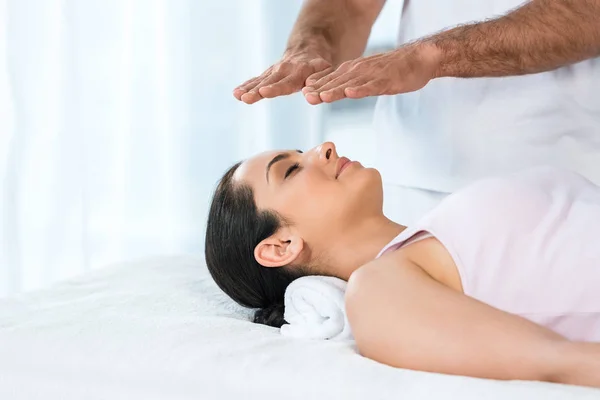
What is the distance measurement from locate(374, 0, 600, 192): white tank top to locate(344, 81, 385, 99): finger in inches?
18.3

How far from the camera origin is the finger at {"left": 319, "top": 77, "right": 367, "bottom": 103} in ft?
5.19

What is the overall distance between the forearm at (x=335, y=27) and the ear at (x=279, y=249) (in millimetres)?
667

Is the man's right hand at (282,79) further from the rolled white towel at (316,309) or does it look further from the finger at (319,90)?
the rolled white towel at (316,309)

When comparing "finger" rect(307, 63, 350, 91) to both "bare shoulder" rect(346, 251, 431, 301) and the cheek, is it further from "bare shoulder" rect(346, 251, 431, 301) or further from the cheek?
"bare shoulder" rect(346, 251, 431, 301)

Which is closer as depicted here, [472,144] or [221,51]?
[472,144]

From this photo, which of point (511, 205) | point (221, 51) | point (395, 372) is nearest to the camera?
point (395, 372)

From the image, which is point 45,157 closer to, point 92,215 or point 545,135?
point 92,215

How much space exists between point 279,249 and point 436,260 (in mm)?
376

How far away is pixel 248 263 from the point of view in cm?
166


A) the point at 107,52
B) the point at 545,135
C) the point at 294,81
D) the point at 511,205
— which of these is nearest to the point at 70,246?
the point at 107,52

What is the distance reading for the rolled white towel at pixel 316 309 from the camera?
1393mm

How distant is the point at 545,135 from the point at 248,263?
773 millimetres

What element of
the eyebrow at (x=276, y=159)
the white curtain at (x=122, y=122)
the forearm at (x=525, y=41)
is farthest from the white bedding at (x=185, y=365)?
the white curtain at (x=122, y=122)

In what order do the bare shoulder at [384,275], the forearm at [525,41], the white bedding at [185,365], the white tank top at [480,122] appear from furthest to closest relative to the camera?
1. the white tank top at [480,122]
2. the forearm at [525,41]
3. the bare shoulder at [384,275]
4. the white bedding at [185,365]
